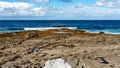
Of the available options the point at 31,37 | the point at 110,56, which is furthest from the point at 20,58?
the point at 31,37

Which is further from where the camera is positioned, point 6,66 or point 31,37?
point 31,37

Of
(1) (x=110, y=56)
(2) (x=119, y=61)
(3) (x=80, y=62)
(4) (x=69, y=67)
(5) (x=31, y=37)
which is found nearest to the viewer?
(4) (x=69, y=67)

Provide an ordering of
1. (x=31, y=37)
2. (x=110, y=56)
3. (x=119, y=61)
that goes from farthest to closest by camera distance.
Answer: (x=31, y=37), (x=110, y=56), (x=119, y=61)

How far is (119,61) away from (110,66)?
4.63 feet

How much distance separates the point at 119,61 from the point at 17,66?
6049 millimetres

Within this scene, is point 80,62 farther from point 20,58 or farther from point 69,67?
point 20,58

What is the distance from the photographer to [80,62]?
16266 millimetres

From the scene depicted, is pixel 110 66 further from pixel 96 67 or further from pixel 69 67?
pixel 69 67

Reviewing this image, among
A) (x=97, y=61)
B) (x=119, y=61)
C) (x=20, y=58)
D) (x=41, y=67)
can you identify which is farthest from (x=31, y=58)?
(x=119, y=61)

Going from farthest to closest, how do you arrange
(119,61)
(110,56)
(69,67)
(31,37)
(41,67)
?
(31,37) < (110,56) < (119,61) < (41,67) < (69,67)

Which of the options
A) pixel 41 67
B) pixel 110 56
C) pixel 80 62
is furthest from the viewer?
pixel 110 56

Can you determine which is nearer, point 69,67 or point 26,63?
point 69,67

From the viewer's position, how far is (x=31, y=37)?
32.7m

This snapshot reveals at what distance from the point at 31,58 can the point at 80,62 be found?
10.1ft
